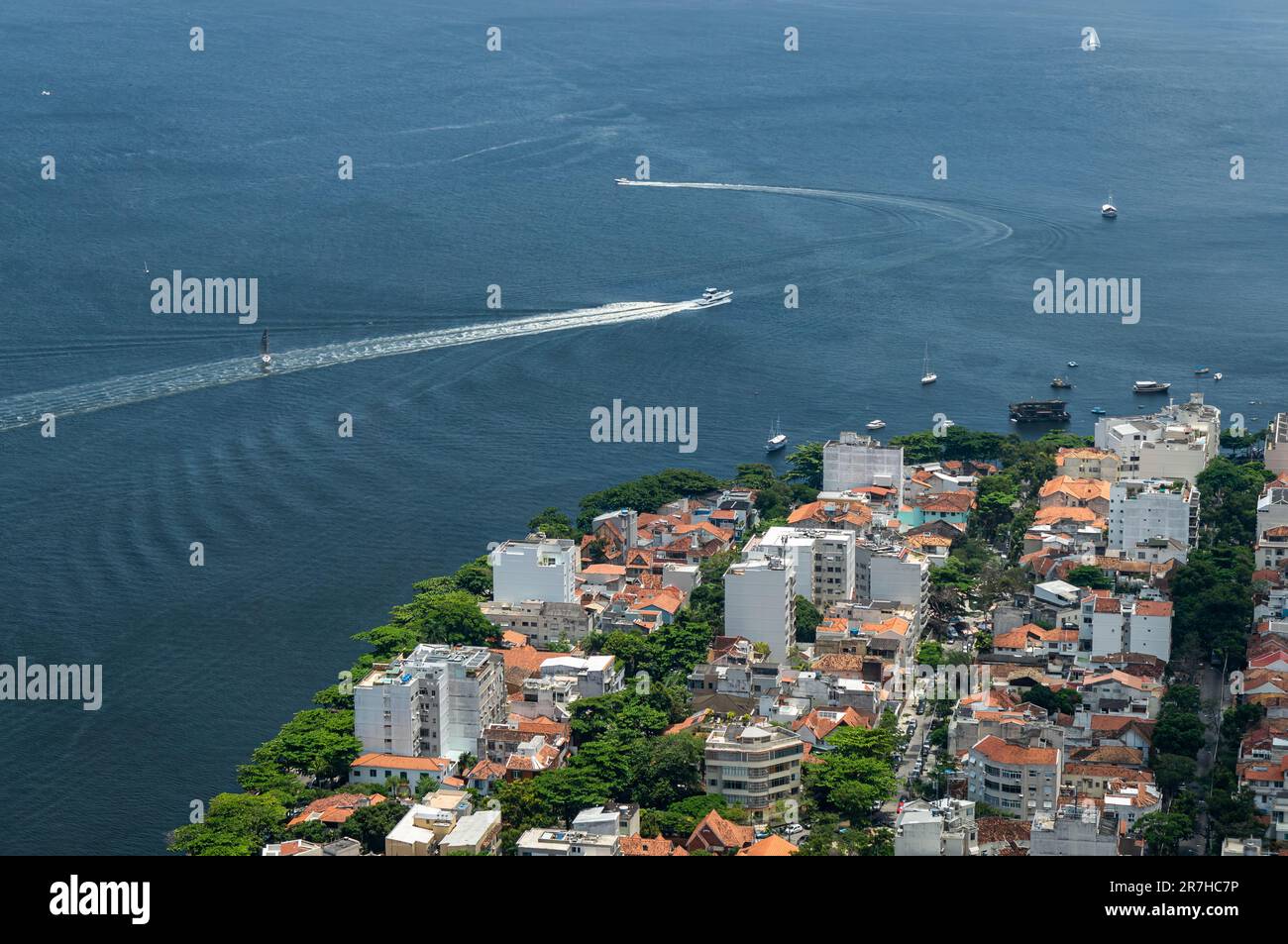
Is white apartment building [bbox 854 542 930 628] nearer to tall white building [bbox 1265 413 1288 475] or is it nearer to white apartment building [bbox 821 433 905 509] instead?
white apartment building [bbox 821 433 905 509]

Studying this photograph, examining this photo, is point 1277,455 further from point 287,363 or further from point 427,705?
point 287,363

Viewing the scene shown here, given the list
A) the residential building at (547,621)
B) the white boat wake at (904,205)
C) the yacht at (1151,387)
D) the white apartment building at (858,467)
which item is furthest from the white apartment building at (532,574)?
the white boat wake at (904,205)

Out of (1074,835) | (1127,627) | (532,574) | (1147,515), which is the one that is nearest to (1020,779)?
(1074,835)

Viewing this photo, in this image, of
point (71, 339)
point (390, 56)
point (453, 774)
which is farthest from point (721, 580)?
point (390, 56)

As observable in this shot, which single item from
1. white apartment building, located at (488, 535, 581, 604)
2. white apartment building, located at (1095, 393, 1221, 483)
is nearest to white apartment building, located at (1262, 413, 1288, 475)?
white apartment building, located at (1095, 393, 1221, 483)

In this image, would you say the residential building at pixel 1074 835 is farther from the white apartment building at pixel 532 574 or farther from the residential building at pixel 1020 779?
the white apartment building at pixel 532 574
